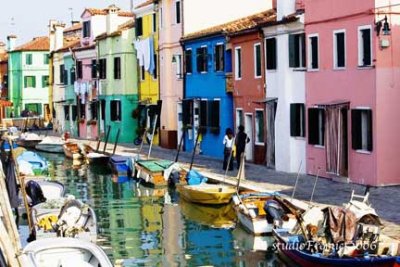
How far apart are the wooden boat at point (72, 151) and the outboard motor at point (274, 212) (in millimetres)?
25907

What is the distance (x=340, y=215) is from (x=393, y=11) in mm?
9932

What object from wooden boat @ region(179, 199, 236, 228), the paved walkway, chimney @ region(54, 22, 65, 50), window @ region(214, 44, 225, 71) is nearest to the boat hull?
wooden boat @ region(179, 199, 236, 228)

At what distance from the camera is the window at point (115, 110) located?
53.1 meters

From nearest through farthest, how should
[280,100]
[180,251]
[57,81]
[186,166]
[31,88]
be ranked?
[180,251] < [280,100] < [186,166] < [57,81] < [31,88]

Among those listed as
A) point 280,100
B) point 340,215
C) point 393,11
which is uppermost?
point 393,11

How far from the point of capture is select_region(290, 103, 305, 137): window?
30078 mm

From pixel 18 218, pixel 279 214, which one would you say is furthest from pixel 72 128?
pixel 279 214

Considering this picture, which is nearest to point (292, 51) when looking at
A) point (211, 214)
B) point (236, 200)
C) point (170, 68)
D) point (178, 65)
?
point (211, 214)

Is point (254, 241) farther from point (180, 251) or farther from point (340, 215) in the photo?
point (340, 215)

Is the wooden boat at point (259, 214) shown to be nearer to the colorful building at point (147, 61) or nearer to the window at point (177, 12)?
the window at point (177, 12)

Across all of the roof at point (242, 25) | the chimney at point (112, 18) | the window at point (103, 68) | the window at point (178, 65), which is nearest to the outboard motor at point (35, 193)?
the roof at point (242, 25)

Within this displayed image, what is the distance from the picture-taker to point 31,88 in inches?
3189

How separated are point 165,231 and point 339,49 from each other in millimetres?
8562

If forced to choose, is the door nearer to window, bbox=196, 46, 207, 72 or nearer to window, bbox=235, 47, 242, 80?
window, bbox=235, 47, 242, 80
